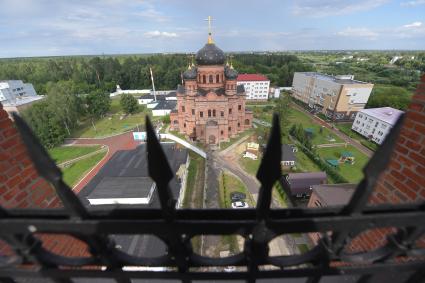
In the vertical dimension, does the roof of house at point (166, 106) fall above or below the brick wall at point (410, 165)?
below

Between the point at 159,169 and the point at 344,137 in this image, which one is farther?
the point at 344,137

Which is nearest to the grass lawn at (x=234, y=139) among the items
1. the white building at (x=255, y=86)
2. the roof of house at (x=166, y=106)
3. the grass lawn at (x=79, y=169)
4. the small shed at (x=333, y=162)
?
the small shed at (x=333, y=162)

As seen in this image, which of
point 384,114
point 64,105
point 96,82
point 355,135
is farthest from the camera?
point 96,82

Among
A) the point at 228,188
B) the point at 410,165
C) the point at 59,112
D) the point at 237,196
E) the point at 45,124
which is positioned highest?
the point at 410,165

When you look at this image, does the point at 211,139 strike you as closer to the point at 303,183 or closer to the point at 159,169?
the point at 303,183

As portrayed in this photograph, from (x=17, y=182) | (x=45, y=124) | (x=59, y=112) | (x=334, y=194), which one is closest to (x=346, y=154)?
(x=334, y=194)

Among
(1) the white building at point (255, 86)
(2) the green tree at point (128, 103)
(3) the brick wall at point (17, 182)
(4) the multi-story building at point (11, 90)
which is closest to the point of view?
(3) the brick wall at point (17, 182)

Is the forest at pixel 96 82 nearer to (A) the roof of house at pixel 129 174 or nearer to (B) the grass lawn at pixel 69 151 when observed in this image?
(B) the grass lawn at pixel 69 151
